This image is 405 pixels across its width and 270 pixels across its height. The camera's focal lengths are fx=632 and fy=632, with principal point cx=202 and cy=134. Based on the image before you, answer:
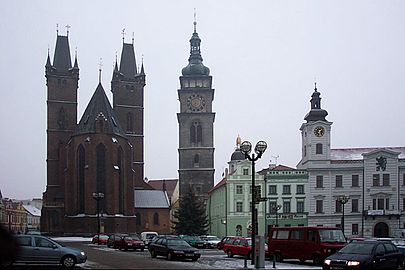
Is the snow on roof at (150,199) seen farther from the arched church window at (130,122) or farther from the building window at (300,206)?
the building window at (300,206)

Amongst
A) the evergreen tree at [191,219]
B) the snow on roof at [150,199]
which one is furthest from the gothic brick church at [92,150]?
the evergreen tree at [191,219]

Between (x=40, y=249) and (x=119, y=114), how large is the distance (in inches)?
3084

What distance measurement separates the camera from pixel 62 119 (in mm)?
97750

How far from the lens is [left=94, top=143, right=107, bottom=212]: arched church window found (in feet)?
283

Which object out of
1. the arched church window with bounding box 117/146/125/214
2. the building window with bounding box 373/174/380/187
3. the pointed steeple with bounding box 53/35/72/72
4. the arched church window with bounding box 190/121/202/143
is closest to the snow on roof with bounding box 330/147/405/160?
the building window with bounding box 373/174/380/187

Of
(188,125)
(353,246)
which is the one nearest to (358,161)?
(188,125)

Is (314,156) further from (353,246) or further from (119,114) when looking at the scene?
(353,246)

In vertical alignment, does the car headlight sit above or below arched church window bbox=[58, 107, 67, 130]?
below

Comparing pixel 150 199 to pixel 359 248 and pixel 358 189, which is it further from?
pixel 359 248

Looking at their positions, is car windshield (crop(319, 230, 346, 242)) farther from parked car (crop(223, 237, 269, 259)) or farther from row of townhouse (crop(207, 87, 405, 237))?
row of townhouse (crop(207, 87, 405, 237))

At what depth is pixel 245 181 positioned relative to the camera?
3098 inches

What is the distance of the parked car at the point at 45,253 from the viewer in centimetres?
2307

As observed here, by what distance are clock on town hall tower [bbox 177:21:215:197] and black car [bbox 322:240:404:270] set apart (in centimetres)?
7377

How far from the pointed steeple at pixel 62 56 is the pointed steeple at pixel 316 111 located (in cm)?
4079
